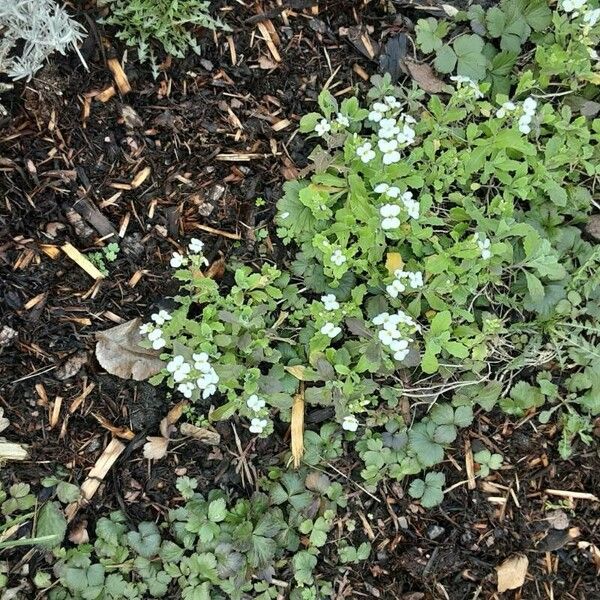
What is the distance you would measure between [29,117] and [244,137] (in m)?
0.83

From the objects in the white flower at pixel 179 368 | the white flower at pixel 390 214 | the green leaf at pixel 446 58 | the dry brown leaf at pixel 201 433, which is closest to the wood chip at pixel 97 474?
the dry brown leaf at pixel 201 433

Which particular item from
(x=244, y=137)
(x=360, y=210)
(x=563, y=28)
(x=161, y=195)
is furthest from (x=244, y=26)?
(x=563, y=28)

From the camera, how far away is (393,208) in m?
2.36

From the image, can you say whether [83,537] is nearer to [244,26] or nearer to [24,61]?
[24,61]

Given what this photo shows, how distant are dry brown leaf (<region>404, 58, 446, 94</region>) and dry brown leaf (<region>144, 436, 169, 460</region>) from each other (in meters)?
1.76

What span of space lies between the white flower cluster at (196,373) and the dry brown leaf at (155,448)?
334 millimetres

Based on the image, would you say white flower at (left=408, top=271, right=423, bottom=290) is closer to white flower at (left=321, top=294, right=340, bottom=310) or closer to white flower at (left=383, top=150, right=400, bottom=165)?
white flower at (left=321, top=294, right=340, bottom=310)

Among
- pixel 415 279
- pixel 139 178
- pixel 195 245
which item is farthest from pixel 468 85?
pixel 139 178

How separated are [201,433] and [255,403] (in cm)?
32

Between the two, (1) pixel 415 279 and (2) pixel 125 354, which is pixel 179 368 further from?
(1) pixel 415 279

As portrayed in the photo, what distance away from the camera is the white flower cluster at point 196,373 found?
236cm

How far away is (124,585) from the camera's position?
2484 mm

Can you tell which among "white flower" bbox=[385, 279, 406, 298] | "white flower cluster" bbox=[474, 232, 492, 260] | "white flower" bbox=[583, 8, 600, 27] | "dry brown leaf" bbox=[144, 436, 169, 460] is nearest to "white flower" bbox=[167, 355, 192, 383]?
"dry brown leaf" bbox=[144, 436, 169, 460]

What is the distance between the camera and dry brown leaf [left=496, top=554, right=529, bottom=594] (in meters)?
2.63
